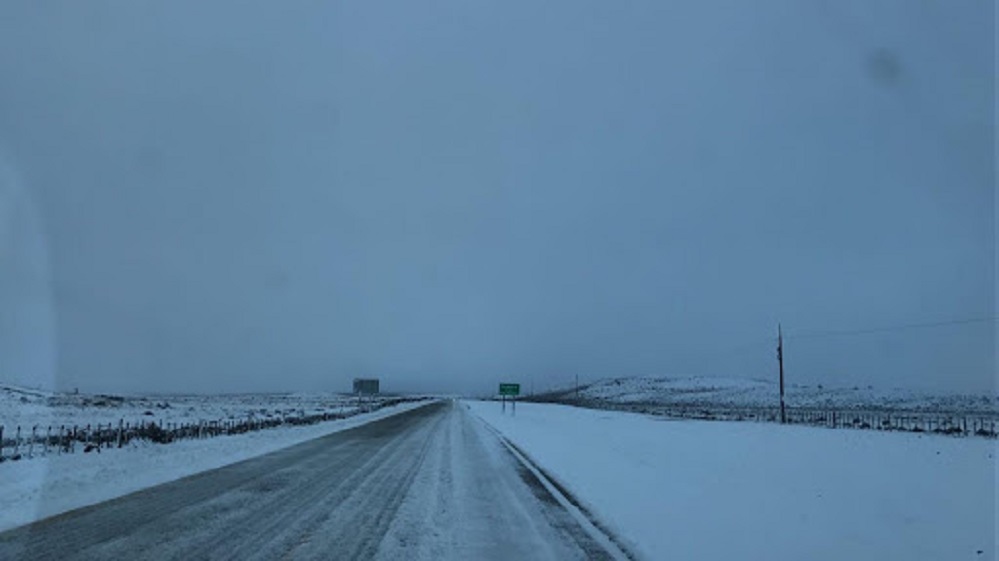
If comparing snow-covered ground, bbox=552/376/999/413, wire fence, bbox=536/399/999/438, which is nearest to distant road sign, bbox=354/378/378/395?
snow-covered ground, bbox=552/376/999/413

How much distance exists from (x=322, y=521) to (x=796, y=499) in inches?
316

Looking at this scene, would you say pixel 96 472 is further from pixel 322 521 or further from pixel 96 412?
pixel 96 412

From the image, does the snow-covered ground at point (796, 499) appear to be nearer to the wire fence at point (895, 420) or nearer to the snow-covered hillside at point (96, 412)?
the wire fence at point (895, 420)

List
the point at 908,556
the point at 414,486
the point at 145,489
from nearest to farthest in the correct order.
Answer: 1. the point at 908,556
2. the point at 145,489
3. the point at 414,486

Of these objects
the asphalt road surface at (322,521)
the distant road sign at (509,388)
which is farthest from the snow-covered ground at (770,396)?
the asphalt road surface at (322,521)

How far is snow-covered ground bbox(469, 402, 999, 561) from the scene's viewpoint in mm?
9797

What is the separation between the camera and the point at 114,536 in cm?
1025

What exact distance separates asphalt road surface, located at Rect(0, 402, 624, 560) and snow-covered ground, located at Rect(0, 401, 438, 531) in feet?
2.10

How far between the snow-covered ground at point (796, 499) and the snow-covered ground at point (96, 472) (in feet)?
29.6

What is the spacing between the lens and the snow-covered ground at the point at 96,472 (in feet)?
43.9

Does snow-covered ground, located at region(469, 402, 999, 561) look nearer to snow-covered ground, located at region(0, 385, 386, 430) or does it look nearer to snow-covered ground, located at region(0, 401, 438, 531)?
snow-covered ground, located at region(0, 401, 438, 531)

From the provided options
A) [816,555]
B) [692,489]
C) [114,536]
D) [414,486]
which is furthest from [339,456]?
[816,555]

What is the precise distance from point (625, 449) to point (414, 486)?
40.1ft

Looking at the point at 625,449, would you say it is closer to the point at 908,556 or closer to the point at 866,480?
the point at 866,480
